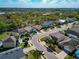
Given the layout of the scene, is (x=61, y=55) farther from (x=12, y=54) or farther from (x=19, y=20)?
(x=19, y=20)

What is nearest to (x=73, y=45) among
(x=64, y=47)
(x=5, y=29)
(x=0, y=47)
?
(x=64, y=47)

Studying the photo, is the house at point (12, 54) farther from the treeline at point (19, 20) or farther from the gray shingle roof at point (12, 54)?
the treeline at point (19, 20)

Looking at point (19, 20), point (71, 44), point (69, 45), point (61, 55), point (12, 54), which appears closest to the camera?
point (12, 54)

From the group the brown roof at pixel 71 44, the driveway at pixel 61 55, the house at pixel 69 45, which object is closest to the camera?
the driveway at pixel 61 55

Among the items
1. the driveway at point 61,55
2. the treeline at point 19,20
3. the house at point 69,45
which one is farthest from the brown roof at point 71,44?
the treeline at point 19,20

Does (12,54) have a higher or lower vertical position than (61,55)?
higher

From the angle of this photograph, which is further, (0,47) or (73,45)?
(0,47)

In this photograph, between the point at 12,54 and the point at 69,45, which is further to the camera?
the point at 69,45

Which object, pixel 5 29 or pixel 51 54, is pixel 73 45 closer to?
pixel 51 54

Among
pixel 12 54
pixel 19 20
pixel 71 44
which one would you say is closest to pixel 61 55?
pixel 71 44

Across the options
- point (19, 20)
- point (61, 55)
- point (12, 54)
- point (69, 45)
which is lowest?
point (19, 20)

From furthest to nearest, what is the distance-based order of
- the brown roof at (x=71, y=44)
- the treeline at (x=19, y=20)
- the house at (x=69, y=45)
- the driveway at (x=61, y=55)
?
the treeline at (x=19, y=20) → the brown roof at (x=71, y=44) → the house at (x=69, y=45) → the driveway at (x=61, y=55)
